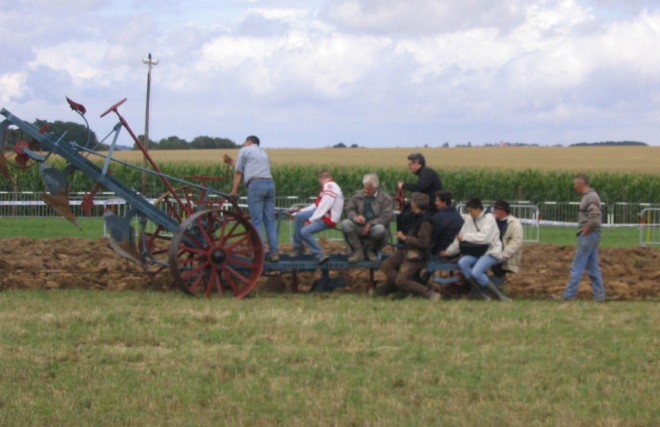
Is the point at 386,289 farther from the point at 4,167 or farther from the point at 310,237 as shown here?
the point at 4,167

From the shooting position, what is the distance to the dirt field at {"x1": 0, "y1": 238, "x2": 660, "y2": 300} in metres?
14.1

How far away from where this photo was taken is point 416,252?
1319cm

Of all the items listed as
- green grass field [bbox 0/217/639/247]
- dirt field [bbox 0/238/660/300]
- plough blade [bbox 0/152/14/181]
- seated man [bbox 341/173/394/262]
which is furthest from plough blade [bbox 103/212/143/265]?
green grass field [bbox 0/217/639/247]

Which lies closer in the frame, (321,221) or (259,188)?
(259,188)

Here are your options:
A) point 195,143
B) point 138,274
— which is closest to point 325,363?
point 138,274

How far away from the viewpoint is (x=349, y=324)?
10.8 m

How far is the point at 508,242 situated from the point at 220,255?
3.48 m

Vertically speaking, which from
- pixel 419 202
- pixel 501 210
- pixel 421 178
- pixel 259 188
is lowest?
pixel 501 210

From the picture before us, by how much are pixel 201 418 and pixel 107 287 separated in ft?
23.6

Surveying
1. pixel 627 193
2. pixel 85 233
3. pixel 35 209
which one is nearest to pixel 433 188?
pixel 85 233

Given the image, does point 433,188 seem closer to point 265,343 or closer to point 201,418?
point 265,343

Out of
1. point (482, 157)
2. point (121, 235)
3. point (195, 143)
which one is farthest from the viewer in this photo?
point (195, 143)

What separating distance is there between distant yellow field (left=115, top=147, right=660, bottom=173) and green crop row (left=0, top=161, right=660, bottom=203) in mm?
8375

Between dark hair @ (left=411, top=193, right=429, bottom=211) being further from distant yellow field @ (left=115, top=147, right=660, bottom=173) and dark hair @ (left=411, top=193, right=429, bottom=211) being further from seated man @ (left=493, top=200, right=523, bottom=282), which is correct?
distant yellow field @ (left=115, top=147, right=660, bottom=173)
